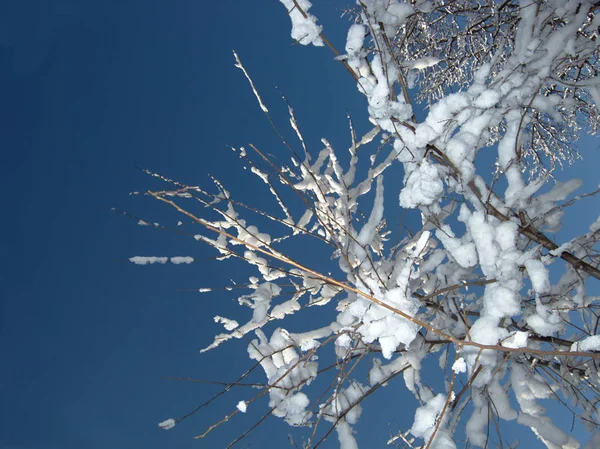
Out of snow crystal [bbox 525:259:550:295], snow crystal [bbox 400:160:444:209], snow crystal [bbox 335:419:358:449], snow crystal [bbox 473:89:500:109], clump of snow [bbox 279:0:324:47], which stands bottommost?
snow crystal [bbox 335:419:358:449]

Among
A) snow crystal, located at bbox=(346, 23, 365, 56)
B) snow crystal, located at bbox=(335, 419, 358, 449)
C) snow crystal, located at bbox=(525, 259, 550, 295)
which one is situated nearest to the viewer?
snow crystal, located at bbox=(525, 259, 550, 295)

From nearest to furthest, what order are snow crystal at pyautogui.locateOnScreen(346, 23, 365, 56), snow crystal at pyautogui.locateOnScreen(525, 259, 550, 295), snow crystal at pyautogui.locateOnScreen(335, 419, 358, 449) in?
snow crystal at pyautogui.locateOnScreen(525, 259, 550, 295) < snow crystal at pyautogui.locateOnScreen(346, 23, 365, 56) < snow crystal at pyautogui.locateOnScreen(335, 419, 358, 449)

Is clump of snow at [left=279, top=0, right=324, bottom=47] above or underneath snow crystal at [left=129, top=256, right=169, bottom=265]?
above

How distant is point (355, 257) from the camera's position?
1.66 metres

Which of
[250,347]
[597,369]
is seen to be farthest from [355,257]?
[597,369]

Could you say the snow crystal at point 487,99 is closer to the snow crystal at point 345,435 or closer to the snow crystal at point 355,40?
the snow crystal at point 355,40

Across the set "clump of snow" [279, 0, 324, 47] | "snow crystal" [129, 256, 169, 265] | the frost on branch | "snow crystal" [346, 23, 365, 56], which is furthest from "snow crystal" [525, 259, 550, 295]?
"snow crystal" [129, 256, 169, 265]

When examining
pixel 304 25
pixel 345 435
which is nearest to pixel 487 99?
pixel 304 25

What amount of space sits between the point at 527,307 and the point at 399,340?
74 cm

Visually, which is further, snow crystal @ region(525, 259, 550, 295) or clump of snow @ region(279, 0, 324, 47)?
clump of snow @ region(279, 0, 324, 47)

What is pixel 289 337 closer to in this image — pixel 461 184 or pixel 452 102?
pixel 461 184

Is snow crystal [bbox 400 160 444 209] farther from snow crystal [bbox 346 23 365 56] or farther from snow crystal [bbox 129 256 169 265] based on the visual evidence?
snow crystal [bbox 129 256 169 265]

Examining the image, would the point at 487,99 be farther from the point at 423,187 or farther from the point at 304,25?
the point at 304,25

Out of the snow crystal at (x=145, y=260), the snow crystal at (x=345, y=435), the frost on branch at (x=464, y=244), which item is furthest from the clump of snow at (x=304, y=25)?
the snow crystal at (x=345, y=435)
